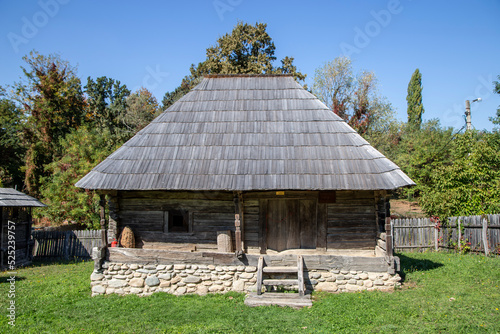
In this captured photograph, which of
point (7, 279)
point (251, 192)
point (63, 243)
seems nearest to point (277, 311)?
point (251, 192)

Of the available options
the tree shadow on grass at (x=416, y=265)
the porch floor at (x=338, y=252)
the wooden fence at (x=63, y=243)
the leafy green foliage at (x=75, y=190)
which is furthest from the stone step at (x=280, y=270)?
the leafy green foliage at (x=75, y=190)

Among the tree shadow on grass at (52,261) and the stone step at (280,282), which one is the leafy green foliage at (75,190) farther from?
the stone step at (280,282)

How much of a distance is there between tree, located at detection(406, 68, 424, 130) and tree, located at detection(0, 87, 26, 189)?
33.8 metres

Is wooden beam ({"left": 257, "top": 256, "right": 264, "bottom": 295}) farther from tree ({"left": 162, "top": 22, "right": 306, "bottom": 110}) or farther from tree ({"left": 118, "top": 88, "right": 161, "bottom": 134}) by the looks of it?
tree ({"left": 118, "top": 88, "right": 161, "bottom": 134})

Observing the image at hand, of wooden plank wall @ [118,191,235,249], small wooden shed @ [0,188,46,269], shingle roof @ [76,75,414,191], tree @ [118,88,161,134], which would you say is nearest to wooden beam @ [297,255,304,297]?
shingle roof @ [76,75,414,191]

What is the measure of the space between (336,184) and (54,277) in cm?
860

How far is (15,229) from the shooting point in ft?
39.8

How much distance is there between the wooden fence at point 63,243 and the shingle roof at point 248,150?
5.51 m

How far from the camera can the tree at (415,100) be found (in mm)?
34219

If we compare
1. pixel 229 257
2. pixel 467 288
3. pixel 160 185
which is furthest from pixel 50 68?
pixel 467 288

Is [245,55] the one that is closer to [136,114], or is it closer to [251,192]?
[136,114]

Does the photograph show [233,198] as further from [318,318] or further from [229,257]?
[318,318]

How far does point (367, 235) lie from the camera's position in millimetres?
9125

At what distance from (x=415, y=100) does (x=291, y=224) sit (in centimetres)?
3078
